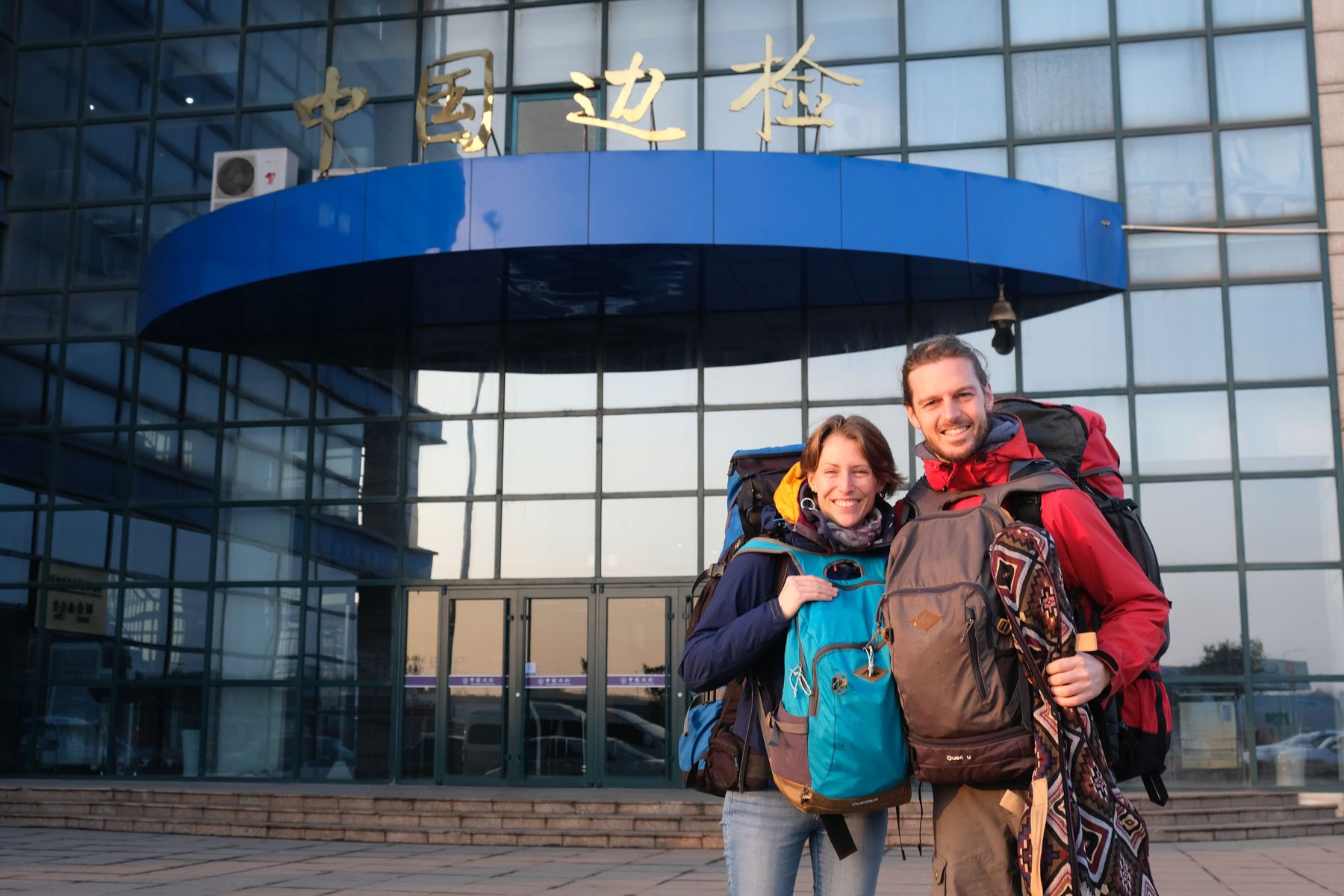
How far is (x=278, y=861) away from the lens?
9727 mm

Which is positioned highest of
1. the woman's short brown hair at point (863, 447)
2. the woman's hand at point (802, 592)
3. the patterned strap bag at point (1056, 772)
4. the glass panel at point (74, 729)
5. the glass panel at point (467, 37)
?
the glass panel at point (467, 37)

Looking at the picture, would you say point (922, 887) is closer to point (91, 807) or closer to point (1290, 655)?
point (1290, 655)

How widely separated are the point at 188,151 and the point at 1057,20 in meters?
10.6

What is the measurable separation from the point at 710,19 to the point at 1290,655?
948 centimetres

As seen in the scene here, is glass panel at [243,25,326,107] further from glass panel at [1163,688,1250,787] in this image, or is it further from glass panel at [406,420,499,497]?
glass panel at [1163,688,1250,787]

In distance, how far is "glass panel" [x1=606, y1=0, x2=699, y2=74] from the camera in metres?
15.0

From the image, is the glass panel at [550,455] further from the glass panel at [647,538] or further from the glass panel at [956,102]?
the glass panel at [956,102]

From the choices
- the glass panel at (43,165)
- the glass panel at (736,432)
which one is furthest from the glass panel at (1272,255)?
the glass panel at (43,165)

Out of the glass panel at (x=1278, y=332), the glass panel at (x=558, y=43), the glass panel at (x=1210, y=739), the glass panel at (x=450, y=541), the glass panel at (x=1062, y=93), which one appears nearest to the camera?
the glass panel at (x=1210, y=739)

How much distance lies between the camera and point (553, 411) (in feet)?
48.5

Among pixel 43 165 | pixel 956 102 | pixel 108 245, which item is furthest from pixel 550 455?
pixel 43 165

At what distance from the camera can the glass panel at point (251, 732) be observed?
14586 millimetres

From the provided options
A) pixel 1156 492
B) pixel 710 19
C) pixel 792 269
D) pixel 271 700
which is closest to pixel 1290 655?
pixel 1156 492

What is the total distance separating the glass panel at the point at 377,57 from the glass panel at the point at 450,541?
4952mm
